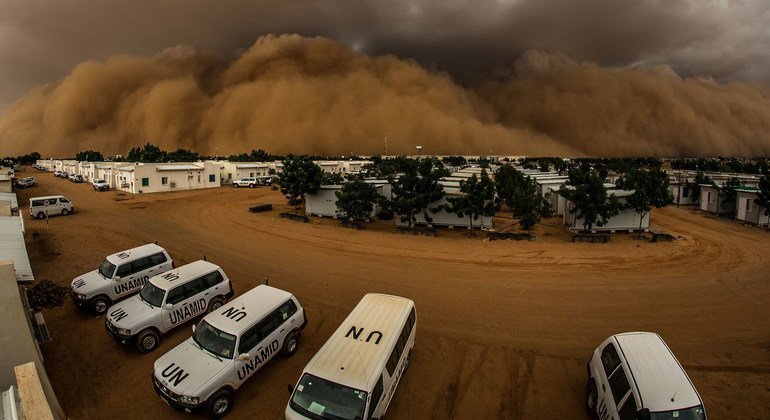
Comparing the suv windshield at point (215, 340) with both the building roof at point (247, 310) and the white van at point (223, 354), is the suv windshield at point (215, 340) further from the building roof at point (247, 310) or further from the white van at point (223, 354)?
the building roof at point (247, 310)

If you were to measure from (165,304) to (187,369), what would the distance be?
246cm

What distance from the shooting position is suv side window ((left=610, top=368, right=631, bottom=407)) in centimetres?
479

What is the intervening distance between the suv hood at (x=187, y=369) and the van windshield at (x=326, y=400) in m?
1.62

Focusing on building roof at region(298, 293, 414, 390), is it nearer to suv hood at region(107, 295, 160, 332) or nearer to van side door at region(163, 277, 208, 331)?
van side door at region(163, 277, 208, 331)

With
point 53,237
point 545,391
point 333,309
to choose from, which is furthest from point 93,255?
point 545,391

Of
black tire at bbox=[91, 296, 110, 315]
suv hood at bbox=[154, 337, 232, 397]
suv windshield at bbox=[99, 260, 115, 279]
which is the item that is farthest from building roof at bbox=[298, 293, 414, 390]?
suv windshield at bbox=[99, 260, 115, 279]

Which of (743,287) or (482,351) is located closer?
(482,351)

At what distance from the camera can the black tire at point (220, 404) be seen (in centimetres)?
549

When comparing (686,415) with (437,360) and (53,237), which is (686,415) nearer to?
(437,360)

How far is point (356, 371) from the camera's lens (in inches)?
197

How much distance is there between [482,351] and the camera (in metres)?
7.43

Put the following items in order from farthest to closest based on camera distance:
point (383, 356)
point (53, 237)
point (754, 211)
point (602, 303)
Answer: point (754, 211)
point (53, 237)
point (602, 303)
point (383, 356)

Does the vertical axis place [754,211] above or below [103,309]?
above

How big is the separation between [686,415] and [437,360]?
384 centimetres
